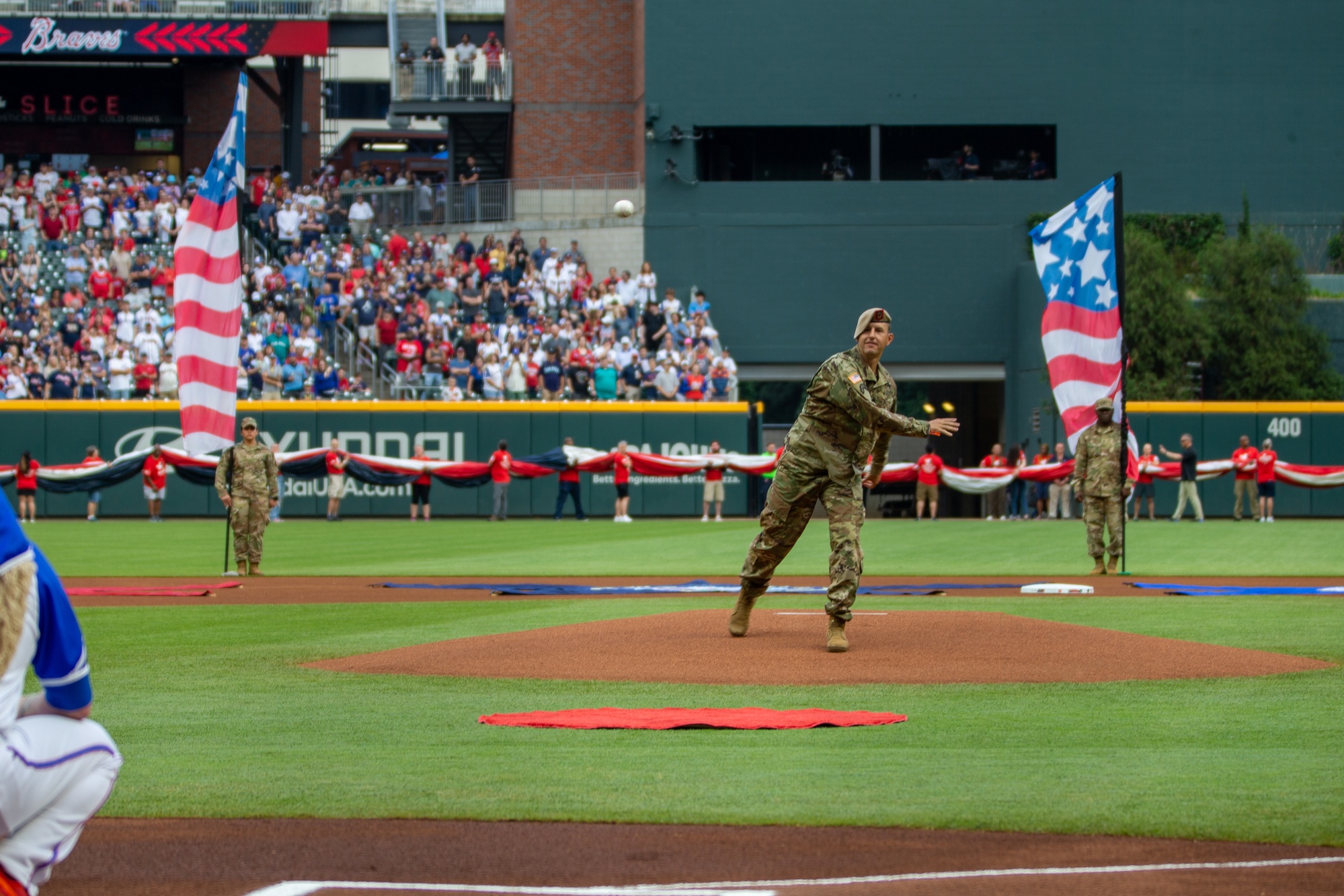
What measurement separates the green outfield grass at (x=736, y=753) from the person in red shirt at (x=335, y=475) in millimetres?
23451

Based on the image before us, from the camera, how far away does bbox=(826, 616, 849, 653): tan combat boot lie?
427 inches

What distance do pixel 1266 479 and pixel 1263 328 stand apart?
7.68 m

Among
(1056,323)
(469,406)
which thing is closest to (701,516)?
(469,406)

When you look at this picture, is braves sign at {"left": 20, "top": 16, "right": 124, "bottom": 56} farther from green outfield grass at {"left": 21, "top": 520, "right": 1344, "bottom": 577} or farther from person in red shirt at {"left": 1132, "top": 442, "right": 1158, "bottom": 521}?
person in red shirt at {"left": 1132, "top": 442, "right": 1158, "bottom": 521}

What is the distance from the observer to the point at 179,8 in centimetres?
4812

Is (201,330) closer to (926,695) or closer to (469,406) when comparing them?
(926,695)

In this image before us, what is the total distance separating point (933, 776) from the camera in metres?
6.73

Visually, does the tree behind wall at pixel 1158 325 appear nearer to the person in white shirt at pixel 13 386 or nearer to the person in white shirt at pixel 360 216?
the person in white shirt at pixel 360 216

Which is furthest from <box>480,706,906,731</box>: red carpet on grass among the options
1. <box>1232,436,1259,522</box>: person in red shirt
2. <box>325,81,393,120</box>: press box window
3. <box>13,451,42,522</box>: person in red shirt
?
<box>325,81,393,120</box>: press box window

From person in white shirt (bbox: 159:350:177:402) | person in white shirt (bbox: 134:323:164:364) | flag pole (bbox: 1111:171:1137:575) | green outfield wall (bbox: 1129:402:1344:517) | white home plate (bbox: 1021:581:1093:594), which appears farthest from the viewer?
green outfield wall (bbox: 1129:402:1344:517)

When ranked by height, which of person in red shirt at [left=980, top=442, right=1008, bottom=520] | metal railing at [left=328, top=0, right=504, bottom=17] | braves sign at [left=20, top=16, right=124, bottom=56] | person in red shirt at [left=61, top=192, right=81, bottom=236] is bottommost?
person in red shirt at [left=980, top=442, right=1008, bottom=520]

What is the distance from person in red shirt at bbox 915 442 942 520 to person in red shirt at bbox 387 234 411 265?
1501 cm

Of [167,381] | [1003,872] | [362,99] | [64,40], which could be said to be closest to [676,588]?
[1003,872]

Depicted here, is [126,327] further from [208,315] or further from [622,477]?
[208,315]
